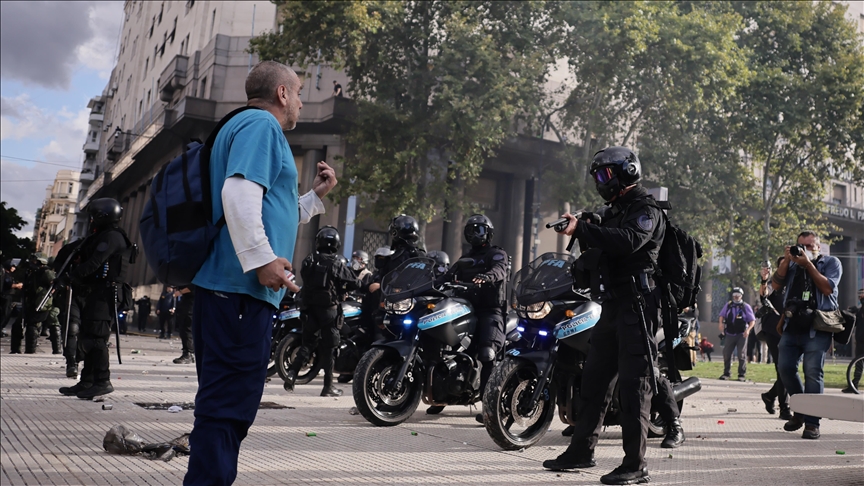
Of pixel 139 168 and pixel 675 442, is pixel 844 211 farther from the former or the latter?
pixel 675 442

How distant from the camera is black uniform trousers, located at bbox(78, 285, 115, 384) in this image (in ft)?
24.2

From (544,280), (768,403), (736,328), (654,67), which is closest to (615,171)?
(544,280)

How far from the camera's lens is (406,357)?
263 inches

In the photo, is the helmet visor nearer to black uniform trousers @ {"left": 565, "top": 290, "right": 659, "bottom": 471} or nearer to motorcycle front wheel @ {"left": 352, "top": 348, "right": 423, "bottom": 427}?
black uniform trousers @ {"left": 565, "top": 290, "right": 659, "bottom": 471}

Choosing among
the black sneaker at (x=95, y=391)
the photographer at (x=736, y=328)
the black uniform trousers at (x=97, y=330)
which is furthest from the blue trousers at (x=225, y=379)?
the photographer at (x=736, y=328)

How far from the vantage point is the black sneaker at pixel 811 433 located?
7.30 metres

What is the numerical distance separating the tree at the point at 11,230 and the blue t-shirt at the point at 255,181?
33.8 m

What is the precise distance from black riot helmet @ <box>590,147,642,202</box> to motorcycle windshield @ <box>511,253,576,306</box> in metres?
1.26

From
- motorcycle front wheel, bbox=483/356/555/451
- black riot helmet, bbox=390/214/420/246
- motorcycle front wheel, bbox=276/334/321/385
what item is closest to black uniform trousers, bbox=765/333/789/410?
motorcycle front wheel, bbox=483/356/555/451

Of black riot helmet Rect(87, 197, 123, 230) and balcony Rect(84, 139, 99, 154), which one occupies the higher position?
balcony Rect(84, 139, 99, 154)

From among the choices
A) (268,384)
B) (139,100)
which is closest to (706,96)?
(268,384)

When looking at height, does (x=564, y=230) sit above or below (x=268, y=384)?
above

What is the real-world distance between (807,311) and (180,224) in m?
6.28

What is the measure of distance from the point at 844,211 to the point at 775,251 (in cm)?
1946
